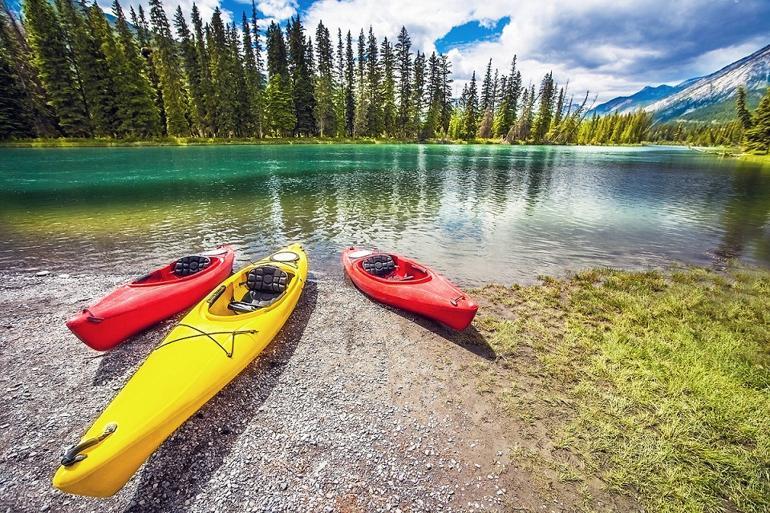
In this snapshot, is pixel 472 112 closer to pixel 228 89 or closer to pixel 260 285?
pixel 228 89

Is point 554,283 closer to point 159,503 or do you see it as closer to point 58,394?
point 159,503

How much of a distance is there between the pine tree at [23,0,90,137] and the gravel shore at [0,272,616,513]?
219 feet

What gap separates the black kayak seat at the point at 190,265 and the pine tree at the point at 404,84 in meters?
86.3

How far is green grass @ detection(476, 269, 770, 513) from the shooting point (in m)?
4.51

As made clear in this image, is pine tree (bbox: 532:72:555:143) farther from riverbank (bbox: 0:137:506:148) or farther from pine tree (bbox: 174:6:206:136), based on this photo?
pine tree (bbox: 174:6:206:136)

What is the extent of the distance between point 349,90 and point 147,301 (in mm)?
85670

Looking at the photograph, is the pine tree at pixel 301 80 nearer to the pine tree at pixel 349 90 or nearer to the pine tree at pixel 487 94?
the pine tree at pixel 349 90

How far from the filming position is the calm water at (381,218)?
1335cm

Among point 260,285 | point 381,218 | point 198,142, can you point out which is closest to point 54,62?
point 198,142

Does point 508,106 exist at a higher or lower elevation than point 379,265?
higher

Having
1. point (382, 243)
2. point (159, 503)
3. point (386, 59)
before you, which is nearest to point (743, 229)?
point (382, 243)

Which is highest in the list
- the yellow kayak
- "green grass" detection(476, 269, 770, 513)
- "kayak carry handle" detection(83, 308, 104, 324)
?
"kayak carry handle" detection(83, 308, 104, 324)

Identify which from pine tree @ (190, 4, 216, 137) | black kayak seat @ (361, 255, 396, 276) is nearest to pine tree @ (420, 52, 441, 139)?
pine tree @ (190, 4, 216, 137)

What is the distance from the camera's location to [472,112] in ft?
301
